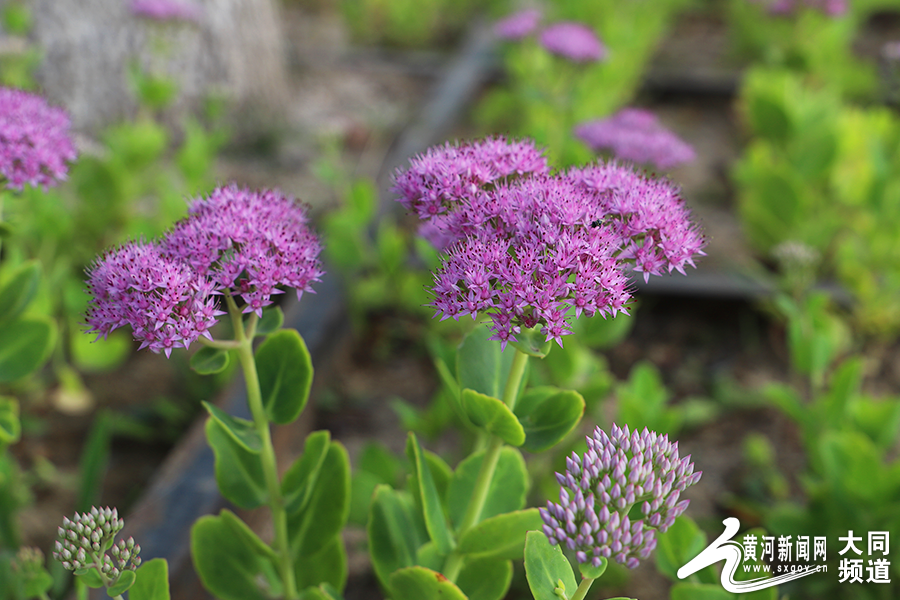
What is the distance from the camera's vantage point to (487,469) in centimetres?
116

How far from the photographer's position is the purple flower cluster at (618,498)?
0.90m

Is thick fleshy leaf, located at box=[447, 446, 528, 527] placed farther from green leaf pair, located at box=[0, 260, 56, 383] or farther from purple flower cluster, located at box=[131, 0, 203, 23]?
purple flower cluster, located at box=[131, 0, 203, 23]

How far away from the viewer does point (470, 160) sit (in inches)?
45.8

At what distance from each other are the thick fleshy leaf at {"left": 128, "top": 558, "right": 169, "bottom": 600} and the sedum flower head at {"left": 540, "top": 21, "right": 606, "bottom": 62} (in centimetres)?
221

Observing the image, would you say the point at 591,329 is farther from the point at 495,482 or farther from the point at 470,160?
the point at 470,160

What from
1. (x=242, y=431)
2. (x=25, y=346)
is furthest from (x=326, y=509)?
(x=25, y=346)

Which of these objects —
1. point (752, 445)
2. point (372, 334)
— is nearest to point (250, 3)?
point (372, 334)

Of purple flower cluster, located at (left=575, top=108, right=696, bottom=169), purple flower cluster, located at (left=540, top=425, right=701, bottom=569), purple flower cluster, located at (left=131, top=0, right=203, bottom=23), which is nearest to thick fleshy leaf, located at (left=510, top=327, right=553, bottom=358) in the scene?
purple flower cluster, located at (left=540, top=425, right=701, bottom=569)

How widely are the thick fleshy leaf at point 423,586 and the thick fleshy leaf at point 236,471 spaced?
1.09ft

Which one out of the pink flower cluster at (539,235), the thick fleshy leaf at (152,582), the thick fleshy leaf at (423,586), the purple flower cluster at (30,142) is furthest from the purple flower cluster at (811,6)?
the thick fleshy leaf at (152,582)

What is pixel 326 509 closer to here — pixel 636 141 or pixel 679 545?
pixel 679 545

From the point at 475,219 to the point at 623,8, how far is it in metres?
4.50

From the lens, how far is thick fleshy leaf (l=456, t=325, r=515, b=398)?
1200 mm

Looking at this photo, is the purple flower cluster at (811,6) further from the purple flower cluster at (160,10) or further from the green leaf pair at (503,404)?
the green leaf pair at (503,404)
